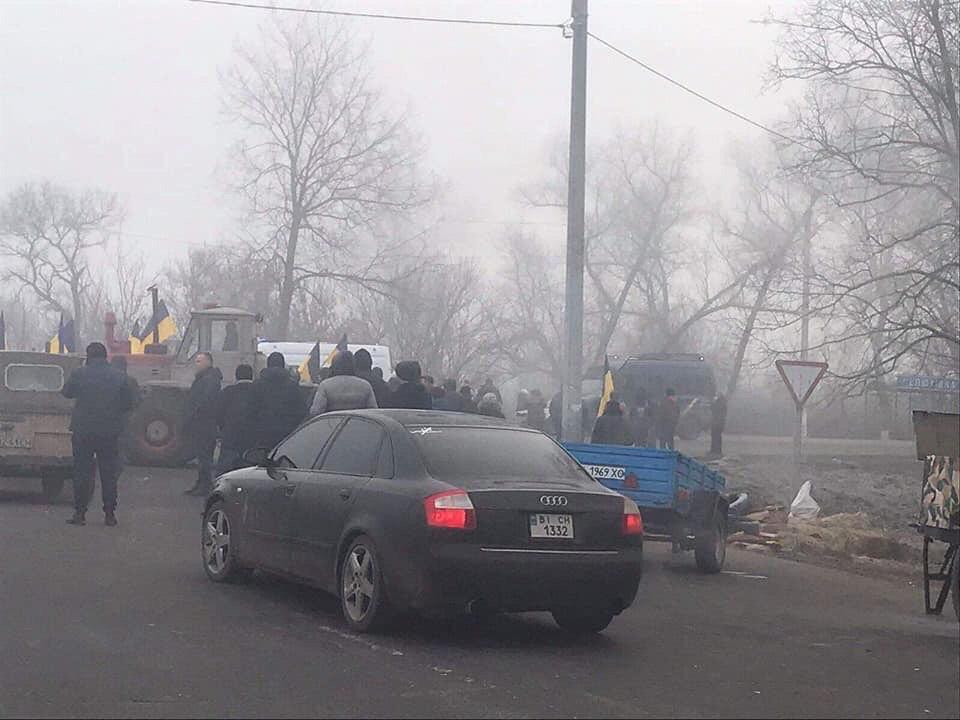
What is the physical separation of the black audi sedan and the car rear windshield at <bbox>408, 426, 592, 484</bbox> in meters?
0.01

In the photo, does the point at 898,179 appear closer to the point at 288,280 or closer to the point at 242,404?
the point at 242,404

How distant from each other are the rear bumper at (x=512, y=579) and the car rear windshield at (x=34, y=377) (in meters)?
10.6

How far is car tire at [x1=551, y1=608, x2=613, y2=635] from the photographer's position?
28.6 ft

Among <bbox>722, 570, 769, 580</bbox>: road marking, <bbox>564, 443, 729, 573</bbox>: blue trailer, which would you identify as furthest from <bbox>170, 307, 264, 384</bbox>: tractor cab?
<bbox>722, 570, 769, 580</bbox>: road marking

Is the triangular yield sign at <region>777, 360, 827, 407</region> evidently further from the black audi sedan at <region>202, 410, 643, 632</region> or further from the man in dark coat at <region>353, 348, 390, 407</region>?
the black audi sedan at <region>202, 410, 643, 632</region>

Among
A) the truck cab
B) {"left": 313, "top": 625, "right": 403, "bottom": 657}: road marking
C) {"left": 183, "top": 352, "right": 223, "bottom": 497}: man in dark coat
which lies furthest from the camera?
{"left": 183, "top": 352, "right": 223, "bottom": 497}: man in dark coat

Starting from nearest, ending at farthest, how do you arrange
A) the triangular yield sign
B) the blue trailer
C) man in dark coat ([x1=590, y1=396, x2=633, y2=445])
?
the blue trailer
the triangular yield sign
man in dark coat ([x1=590, y1=396, x2=633, y2=445])

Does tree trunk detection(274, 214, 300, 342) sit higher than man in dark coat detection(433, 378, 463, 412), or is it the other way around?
tree trunk detection(274, 214, 300, 342)

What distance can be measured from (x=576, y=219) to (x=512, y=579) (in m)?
10.2

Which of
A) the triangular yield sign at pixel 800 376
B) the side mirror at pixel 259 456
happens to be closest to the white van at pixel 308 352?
the triangular yield sign at pixel 800 376

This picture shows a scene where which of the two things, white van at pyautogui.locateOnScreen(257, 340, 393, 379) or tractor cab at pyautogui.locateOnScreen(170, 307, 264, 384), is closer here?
tractor cab at pyautogui.locateOnScreen(170, 307, 264, 384)

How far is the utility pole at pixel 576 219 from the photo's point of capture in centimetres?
1741

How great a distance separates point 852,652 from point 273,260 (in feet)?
154

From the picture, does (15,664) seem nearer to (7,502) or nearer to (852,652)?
(852,652)
